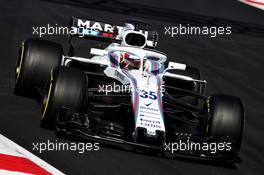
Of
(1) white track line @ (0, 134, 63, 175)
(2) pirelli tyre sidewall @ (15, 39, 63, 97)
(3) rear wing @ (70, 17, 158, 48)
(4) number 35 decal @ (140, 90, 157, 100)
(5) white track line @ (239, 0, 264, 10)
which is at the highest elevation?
(5) white track line @ (239, 0, 264, 10)

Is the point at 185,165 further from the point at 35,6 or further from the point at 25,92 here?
the point at 35,6

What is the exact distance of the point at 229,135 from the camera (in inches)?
408

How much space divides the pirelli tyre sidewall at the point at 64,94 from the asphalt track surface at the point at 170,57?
402mm

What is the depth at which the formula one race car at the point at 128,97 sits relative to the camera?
1002cm

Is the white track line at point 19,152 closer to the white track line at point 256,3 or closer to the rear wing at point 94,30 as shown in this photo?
the rear wing at point 94,30

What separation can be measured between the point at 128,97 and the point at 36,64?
5.31 feet

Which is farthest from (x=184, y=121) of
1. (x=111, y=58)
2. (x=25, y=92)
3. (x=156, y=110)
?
(x=25, y=92)

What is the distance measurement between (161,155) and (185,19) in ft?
34.8

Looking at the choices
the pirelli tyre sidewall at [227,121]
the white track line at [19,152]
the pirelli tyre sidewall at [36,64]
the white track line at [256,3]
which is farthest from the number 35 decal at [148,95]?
the white track line at [256,3]

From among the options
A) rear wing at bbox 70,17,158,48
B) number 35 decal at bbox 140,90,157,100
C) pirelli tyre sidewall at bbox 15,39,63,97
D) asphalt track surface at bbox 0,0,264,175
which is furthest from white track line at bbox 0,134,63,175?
rear wing at bbox 70,17,158,48

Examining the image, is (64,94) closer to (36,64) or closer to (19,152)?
(19,152)

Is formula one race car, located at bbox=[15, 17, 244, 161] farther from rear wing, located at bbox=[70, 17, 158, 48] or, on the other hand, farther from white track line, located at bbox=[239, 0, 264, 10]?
white track line, located at bbox=[239, 0, 264, 10]

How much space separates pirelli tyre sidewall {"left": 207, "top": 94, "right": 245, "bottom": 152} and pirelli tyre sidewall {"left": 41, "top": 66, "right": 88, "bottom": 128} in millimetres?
1948

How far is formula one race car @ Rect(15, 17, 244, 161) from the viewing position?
10.0 metres
